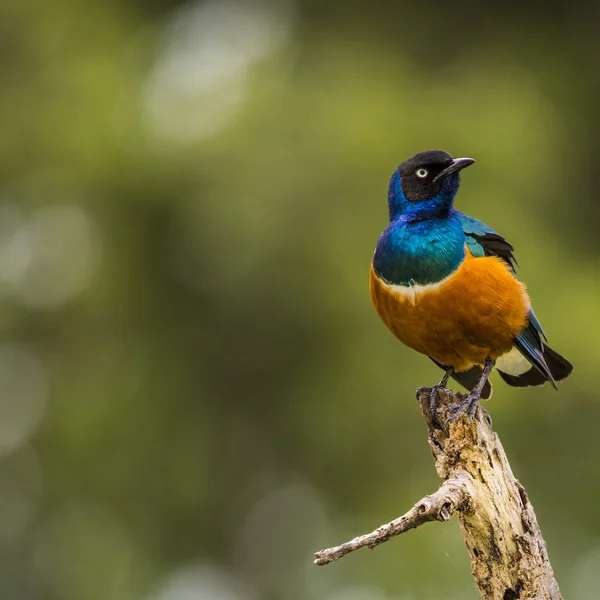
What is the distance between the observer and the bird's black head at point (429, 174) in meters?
5.38

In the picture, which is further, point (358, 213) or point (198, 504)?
point (198, 504)

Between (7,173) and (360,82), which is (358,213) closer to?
(360,82)

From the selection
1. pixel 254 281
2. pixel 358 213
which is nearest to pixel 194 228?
pixel 254 281

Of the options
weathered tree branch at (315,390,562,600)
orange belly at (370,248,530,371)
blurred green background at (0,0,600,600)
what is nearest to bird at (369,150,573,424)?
orange belly at (370,248,530,371)

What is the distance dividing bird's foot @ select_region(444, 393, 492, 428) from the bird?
11 mm

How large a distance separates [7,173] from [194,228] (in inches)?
99.5

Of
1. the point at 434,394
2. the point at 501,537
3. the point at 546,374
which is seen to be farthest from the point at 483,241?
the point at 501,537

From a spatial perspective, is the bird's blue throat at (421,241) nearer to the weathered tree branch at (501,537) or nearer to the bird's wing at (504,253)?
the bird's wing at (504,253)

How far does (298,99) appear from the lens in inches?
480

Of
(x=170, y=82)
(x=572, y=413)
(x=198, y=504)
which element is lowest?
(x=198, y=504)

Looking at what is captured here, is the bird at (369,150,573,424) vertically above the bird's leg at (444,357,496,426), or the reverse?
the bird at (369,150,573,424)

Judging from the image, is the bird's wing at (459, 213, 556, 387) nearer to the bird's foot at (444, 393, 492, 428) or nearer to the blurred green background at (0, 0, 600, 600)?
the bird's foot at (444, 393, 492, 428)

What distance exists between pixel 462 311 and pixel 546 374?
27.8 inches

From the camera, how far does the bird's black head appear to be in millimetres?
5379
